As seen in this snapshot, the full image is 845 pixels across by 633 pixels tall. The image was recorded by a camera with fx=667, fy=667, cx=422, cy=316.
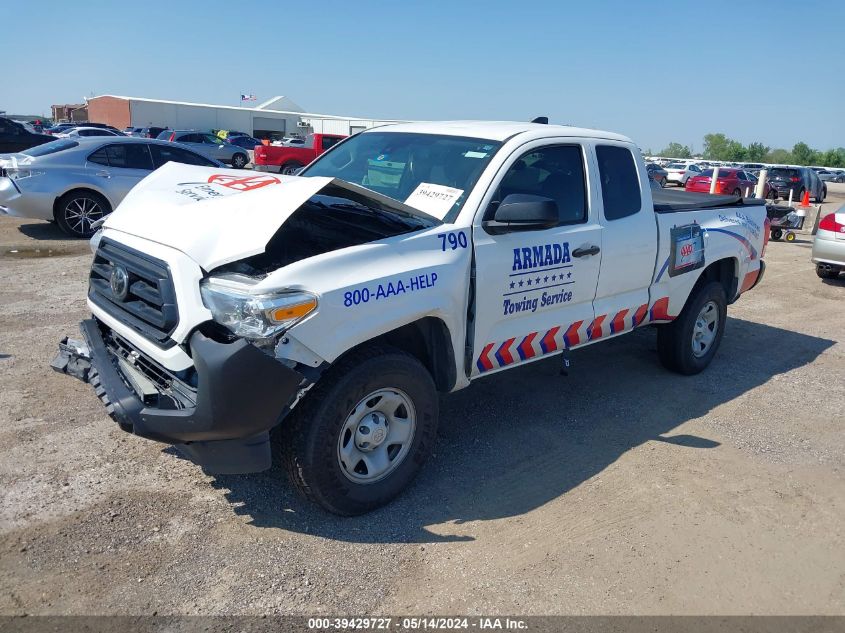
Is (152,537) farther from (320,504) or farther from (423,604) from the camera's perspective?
(423,604)

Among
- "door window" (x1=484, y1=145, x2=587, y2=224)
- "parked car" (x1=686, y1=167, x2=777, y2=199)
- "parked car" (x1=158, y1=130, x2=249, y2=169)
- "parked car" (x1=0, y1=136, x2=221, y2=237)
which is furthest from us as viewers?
"parked car" (x1=158, y1=130, x2=249, y2=169)

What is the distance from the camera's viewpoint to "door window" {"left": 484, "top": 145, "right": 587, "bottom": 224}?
427cm

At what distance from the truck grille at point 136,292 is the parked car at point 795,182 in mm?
29916

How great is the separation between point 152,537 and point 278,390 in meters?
1.09

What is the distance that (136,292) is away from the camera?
340 cm

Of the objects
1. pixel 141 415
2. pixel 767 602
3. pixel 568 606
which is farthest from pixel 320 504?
pixel 767 602

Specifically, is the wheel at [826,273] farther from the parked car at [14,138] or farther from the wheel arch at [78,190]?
the parked car at [14,138]

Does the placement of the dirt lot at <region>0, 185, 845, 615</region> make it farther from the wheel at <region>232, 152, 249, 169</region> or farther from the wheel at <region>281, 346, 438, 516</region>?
the wheel at <region>232, 152, 249, 169</region>

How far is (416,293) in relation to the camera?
3.47 metres

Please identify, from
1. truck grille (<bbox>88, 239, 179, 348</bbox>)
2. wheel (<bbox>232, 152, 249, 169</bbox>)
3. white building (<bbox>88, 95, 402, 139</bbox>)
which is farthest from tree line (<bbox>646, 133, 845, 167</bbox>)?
truck grille (<bbox>88, 239, 179, 348</bbox>)

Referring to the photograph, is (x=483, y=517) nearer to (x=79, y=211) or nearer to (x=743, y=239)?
(x=743, y=239)

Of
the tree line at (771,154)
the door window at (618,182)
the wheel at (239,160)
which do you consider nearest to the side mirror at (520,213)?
the door window at (618,182)

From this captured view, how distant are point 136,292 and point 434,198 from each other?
68.7 inches

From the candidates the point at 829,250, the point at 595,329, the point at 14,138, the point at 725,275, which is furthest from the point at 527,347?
the point at 14,138
